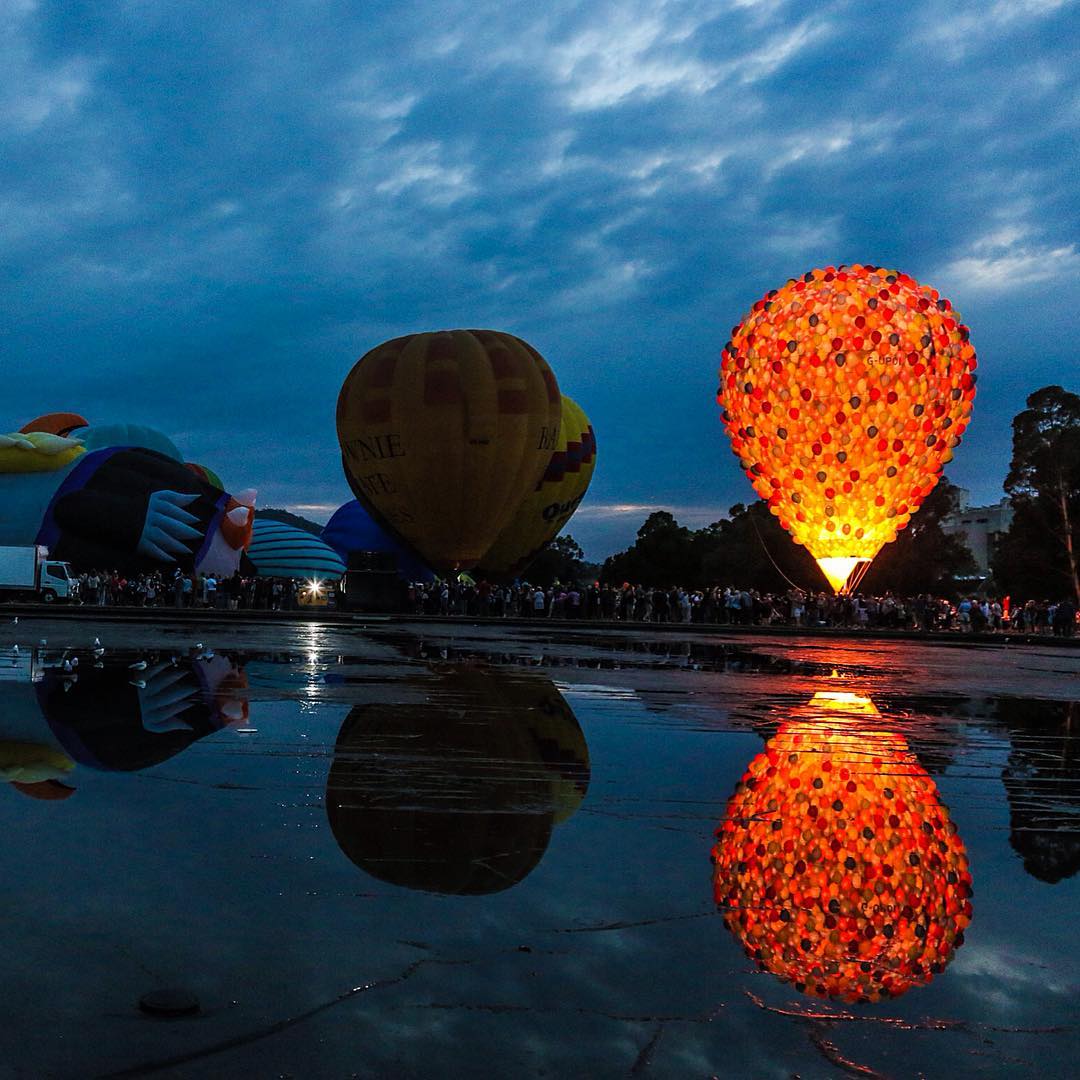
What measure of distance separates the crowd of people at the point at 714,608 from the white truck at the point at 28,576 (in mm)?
12926

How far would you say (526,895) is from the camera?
4.04 meters

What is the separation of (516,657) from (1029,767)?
1067 centimetres

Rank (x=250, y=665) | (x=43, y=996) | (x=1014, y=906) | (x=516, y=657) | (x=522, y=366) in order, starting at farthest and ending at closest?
(x=522, y=366), (x=516, y=657), (x=250, y=665), (x=1014, y=906), (x=43, y=996)

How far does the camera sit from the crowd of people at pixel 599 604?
127 feet

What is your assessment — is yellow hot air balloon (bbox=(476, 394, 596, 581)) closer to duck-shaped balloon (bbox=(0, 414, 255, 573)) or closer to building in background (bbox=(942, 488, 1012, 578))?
duck-shaped balloon (bbox=(0, 414, 255, 573))

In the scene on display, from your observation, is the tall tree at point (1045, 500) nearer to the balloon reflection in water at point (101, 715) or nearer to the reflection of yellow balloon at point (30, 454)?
the reflection of yellow balloon at point (30, 454)

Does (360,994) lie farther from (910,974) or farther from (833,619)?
(833,619)

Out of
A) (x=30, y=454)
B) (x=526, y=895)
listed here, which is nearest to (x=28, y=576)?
(x=30, y=454)

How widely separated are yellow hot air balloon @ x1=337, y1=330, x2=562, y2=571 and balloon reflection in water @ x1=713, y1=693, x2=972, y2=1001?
1199 inches

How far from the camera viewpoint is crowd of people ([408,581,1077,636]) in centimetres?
3866

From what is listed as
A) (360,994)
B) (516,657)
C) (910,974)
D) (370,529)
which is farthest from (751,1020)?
(370,529)

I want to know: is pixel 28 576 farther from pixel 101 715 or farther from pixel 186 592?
pixel 101 715

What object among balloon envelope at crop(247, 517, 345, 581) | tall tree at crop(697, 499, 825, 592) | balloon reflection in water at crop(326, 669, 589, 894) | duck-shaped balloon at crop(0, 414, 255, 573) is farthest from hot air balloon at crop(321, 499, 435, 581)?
balloon reflection in water at crop(326, 669, 589, 894)

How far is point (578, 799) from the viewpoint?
5.91m
